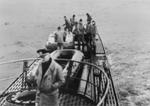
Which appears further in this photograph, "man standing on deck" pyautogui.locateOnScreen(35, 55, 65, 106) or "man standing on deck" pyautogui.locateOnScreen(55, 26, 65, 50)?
"man standing on deck" pyautogui.locateOnScreen(55, 26, 65, 50)

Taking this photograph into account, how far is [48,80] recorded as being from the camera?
4574 millimetres

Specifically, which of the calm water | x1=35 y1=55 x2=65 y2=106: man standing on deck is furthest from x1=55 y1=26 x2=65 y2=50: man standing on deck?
x1=35 y1=55 x2=65 y2=106: man standing on deck

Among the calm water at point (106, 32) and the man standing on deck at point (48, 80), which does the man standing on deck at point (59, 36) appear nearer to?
the calm water at point (106, 32)

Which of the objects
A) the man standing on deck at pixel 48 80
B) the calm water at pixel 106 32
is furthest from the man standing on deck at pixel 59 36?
the man standing on deck at pixel 48 80

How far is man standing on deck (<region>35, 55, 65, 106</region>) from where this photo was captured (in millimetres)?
4578

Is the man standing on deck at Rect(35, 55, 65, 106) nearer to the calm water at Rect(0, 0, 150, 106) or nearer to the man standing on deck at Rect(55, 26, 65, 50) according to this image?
the calm water at Rect(0, 0, 150, 106)

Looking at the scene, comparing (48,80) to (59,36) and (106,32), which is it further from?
(106,32)

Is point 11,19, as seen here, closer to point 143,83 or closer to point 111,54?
point 111,54

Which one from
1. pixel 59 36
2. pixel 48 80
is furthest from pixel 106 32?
pixel 48 80

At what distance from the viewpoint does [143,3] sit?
141ft

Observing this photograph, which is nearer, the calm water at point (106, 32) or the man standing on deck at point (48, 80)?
the man standing on deck at point (48, 80)

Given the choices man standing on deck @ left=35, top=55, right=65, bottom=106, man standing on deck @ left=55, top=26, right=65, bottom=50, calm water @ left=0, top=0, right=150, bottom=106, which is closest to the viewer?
man standing on deck @ left=35, top=55, right=65, bottom=106

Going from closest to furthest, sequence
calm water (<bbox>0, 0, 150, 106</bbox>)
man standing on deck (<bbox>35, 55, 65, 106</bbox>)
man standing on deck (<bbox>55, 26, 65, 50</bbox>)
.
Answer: man standing on deck (<bbox>35, 55, 65, 106</bbox>)
man standing on deck (<bbox>55, 26, 65, 50</bbox>)
calm water (<bbox>0, 0, 150, 106</bbox>)

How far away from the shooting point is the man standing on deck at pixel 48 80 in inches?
180
